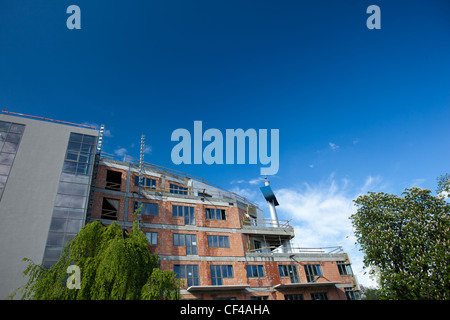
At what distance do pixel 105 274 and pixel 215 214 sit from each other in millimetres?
19145

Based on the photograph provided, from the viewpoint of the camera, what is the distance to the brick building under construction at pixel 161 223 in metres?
21.6

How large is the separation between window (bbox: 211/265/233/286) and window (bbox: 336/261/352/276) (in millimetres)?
14360

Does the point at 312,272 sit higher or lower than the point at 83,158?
lower

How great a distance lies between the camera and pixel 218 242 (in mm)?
30953

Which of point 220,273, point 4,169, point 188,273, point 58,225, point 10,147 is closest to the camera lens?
point 58,225

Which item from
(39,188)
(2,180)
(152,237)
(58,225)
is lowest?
(58,225)

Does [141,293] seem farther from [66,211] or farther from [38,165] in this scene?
[38,165]

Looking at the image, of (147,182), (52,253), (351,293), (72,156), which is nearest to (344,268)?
(351,293)

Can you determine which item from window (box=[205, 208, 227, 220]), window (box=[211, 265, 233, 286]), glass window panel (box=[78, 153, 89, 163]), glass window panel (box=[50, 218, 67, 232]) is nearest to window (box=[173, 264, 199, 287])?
window (box=[211, 265, 233, 286])

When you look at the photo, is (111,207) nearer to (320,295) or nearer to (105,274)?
(105,274)

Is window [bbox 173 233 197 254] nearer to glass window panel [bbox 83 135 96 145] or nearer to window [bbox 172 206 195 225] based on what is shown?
window [bbox 172 206 195 225]

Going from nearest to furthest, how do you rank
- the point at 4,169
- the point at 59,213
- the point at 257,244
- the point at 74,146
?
the point at 4,169 < the point at 59,213 < the point at 74,146 < the point at 257,244

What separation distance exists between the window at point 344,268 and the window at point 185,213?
1917 centimetres
